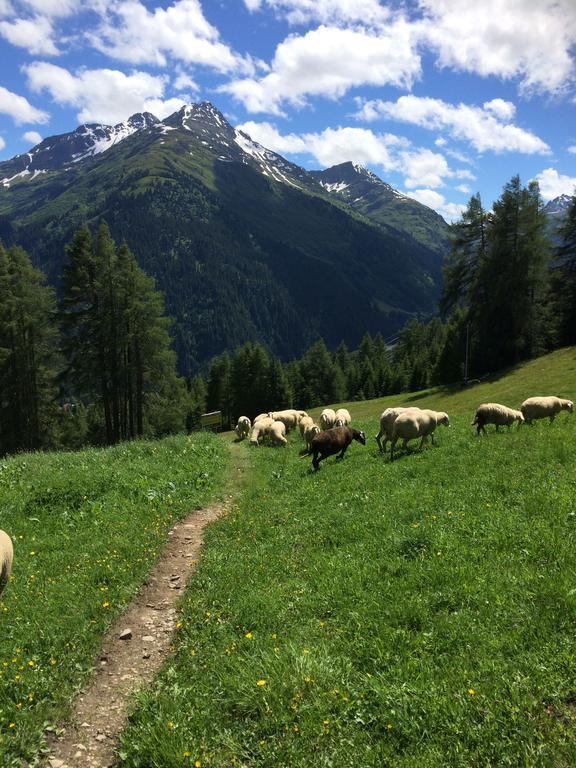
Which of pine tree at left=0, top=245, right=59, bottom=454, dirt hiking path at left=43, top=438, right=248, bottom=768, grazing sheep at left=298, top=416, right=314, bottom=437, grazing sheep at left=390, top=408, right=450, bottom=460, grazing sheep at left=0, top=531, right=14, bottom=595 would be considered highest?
pine tree at left=0, top=245, right=59, bottom=454

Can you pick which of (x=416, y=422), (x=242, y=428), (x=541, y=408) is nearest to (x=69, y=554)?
(x=416, y=422)

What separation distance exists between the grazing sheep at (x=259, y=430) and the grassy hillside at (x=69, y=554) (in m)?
7.48

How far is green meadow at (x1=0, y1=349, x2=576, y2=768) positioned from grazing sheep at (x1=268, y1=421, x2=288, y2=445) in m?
13.8

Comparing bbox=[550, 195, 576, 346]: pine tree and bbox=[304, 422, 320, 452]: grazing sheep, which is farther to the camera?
bbox=[550, 195, 576, 346]: pine tree

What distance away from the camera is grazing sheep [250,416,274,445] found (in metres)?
31.3

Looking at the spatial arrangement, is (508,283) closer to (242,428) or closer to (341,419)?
(341,419)

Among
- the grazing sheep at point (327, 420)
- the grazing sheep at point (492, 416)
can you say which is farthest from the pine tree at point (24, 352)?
the grazing sheep at point (492, 416)

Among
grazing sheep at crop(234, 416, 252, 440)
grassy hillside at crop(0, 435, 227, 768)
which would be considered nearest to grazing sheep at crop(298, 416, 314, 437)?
grazing sheep at crop(234, 416, 252, 440)

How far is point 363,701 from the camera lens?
644cm

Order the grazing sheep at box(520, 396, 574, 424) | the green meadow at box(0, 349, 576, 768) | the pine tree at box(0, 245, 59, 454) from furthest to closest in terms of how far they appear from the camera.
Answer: the pine tree at box(0, 245, 59, 454) < the grazing sheep at box(520, 396, 574, 424) < the green meadow at box(0, 349, 576, 768)

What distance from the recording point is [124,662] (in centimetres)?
842

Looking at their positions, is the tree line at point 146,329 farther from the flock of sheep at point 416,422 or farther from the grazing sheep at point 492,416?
the grazing sheep at point 492,416

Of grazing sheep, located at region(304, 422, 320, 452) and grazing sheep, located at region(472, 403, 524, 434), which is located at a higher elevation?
grazing sheep, located at region(472, 403, 524, 434)

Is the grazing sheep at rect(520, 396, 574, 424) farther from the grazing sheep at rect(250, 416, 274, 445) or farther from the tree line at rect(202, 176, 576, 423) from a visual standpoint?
the tree line at rect(202, 176, 576, 423)
